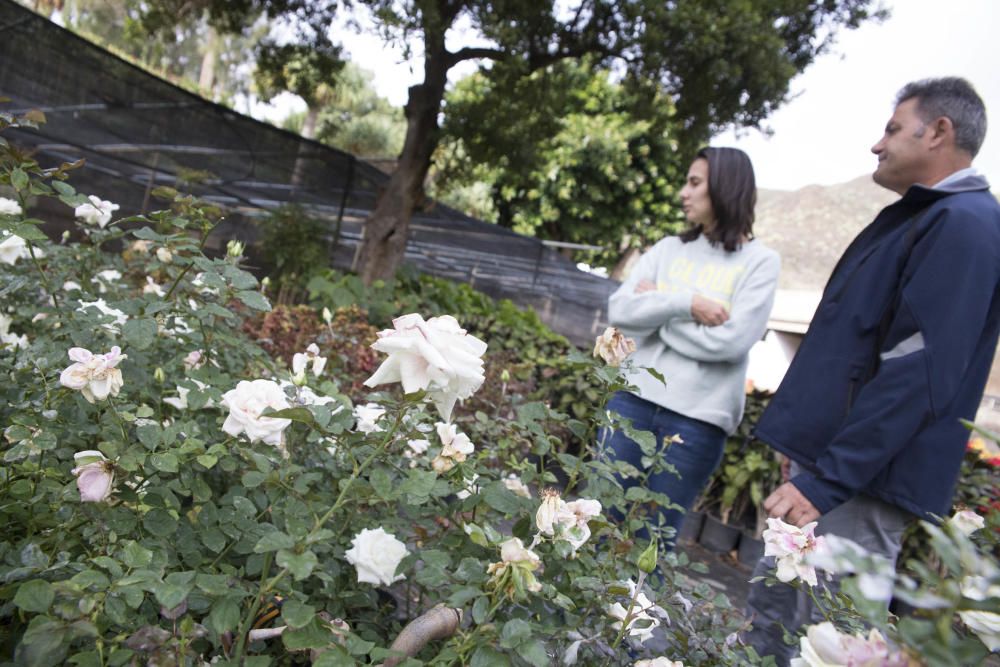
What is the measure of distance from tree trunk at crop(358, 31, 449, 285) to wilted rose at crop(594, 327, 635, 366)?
536 centimetres

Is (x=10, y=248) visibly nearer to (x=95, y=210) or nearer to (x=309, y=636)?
(x=95, y=210)

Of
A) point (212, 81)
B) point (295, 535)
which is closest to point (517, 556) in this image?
point (295, 535)

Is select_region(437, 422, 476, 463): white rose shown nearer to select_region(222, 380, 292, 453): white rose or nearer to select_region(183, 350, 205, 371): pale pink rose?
select_region(222, 380, 292, 453): white rose

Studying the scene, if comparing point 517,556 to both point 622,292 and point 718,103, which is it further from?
point 718,103

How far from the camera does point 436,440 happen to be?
1331mm

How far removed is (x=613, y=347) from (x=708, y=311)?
3.53ft

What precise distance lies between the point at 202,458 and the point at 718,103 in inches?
242

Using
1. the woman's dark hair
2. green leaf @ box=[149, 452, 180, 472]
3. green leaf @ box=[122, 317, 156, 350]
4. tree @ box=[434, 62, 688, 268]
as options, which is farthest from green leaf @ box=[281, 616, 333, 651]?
tree @ box=[434, 62, 688, 268]

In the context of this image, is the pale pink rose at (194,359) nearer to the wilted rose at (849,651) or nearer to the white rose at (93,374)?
the white rose at (93,374)

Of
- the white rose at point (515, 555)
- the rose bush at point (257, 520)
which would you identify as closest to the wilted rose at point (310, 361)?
the rose bush at point (257, 520)

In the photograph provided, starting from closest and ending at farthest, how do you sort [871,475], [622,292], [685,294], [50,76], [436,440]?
[436,440] < [871,475] < [685,294] < [622,292] < [50,76]

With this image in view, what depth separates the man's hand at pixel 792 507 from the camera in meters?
1.47

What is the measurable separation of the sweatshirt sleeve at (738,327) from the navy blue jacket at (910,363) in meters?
0.39

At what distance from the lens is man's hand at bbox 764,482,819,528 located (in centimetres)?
147
